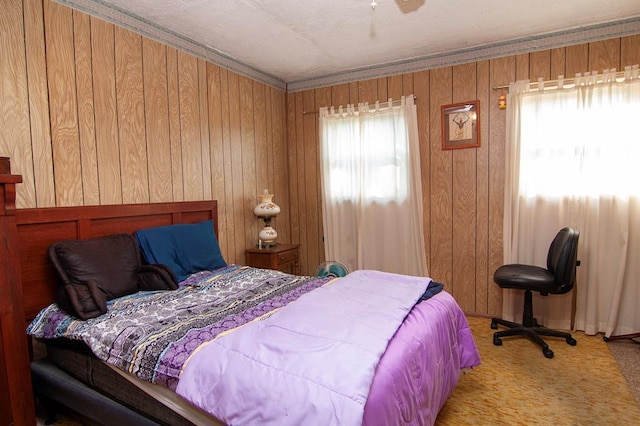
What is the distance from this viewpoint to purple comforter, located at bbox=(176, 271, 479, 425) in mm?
1232

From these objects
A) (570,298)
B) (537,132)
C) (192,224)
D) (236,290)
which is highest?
(537,132)

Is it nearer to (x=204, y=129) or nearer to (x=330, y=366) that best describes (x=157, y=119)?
(x=204, y=129)

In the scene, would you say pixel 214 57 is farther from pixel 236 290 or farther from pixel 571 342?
pixel 571 342

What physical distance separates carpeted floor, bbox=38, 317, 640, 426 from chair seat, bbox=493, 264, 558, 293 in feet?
1.69

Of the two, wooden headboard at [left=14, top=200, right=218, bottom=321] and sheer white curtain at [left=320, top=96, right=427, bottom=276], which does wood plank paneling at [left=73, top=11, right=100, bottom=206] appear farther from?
sheer white curtain at [left=320, top=96, right=427, bottom=276]

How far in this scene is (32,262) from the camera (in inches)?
85.6

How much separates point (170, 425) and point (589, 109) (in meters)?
3.81

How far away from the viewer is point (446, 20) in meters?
2.95

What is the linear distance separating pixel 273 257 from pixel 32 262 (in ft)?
6.54

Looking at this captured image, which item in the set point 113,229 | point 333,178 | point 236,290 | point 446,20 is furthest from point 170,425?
point 446,20

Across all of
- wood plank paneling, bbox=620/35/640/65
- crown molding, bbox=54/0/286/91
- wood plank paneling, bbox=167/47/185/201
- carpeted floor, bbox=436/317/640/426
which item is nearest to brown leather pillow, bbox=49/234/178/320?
wood plank paneling, bbox=167/47/185/201

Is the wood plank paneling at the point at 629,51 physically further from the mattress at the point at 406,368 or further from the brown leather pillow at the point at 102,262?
the brown leather pillow at the point at 102,262

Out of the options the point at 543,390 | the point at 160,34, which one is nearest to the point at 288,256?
the point at 160,34

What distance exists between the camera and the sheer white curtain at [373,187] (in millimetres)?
3838
